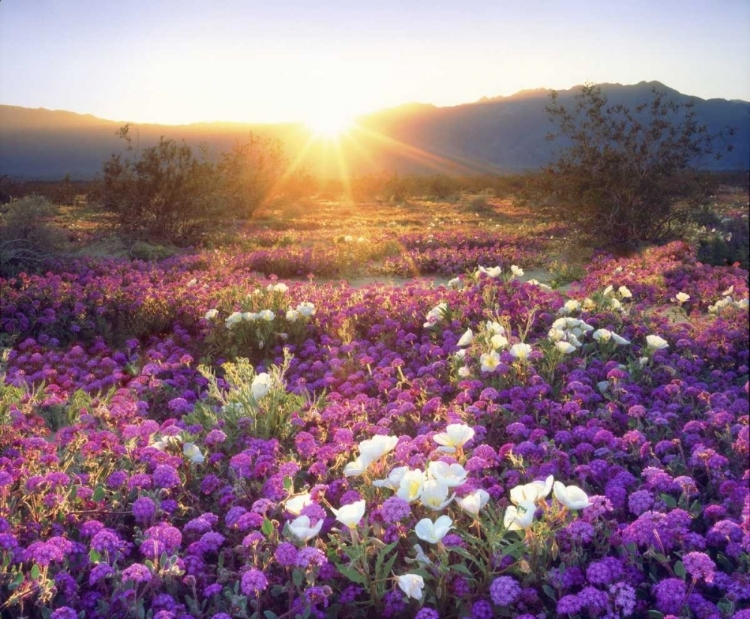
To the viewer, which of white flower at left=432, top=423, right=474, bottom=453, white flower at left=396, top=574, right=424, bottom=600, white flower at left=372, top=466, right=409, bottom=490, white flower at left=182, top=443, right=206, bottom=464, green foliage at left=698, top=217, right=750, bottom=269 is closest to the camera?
white flower at left=396, top=574, right=424, bottom=600

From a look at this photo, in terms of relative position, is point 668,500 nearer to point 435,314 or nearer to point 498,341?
point 498,341

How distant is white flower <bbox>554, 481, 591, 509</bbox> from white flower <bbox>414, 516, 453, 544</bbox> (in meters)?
0.40

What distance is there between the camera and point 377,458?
2.80 m

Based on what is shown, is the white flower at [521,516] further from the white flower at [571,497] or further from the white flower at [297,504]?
the white flower at [297,504]

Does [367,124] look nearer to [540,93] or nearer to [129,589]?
[540,93]

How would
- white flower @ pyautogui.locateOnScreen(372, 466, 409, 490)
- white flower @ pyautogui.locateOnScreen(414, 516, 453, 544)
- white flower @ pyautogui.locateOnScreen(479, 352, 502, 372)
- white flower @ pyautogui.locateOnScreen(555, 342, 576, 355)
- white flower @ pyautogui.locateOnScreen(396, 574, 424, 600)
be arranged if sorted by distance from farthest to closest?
1. white flower @ pyautogui.locateOnScreen(555, 342, 576, 355)
2. white flower @ pyautogui.locateOnScreen(479, 352, 502, 372)
3. white flower @ pyautogui.locateOnScreen(372, 466, 409, 490)
4. white flower @ pyautogui.locateOnScreen(414, 516, 453, 544)
5. white flower @ pyautogui.locateOnScreen(396, 574, 424, 600)

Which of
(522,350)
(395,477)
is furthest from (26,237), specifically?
(395,477)

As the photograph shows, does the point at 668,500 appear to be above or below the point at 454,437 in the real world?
below

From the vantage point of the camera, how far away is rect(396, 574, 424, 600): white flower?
2227 mm

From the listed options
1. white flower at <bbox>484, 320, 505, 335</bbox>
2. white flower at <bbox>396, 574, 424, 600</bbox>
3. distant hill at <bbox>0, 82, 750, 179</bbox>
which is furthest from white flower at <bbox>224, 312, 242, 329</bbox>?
distant hill at <bbox>0, 82, 750, 179</bbox>

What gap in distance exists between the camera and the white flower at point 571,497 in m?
2.35

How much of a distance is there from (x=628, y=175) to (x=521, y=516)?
10.6 m

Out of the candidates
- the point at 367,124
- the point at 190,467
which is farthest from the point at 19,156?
the point at 190,467

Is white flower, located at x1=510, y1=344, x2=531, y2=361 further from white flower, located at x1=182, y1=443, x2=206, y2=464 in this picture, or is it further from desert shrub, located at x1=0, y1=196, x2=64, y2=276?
desert shrub, located at x1=0, y1=196, x2=64, y2=276
